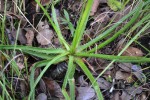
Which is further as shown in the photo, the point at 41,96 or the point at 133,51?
the point at 133,51

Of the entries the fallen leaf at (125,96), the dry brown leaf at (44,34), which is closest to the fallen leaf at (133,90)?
the fallen leaf at (125,96)

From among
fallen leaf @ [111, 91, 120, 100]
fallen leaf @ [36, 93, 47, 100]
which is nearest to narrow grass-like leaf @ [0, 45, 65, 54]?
fallen leaf @ [36, 93, 47, 100]

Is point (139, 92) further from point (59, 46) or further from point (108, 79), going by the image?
point (59, 46)

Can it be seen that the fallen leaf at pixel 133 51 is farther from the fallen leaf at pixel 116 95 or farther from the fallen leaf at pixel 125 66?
the fallen leaf at pixel 116 95

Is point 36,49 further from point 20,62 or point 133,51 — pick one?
point 133,51

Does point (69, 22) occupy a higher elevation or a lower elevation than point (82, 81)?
higher

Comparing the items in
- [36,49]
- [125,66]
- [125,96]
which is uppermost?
[36,49]

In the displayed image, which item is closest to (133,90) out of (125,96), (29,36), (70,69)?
(125,96)
